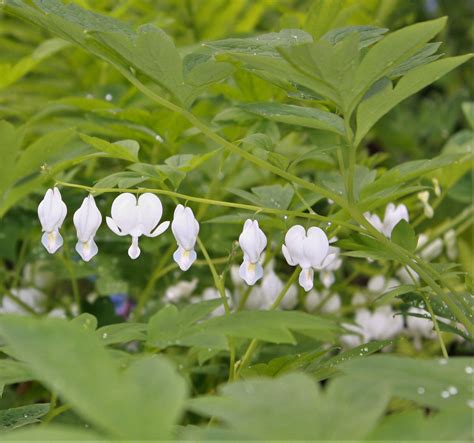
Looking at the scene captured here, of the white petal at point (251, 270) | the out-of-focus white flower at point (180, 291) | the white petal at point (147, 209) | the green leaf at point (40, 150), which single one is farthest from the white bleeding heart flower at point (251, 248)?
the out-of-focus white flower at point (180, 291)

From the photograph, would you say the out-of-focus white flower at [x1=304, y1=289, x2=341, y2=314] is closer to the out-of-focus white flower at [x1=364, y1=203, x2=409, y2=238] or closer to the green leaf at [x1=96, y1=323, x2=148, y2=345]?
the out-of-focus white flower at [x1=364, y1=203, x2=409, y2=238]

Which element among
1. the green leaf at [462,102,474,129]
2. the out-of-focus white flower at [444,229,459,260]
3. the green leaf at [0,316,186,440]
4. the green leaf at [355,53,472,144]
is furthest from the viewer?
the out-of-focus white flower at [444,229,459,260]

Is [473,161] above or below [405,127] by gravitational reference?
below

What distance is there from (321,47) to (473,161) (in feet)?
2.42

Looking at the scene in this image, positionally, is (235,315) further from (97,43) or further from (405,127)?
(405,127)

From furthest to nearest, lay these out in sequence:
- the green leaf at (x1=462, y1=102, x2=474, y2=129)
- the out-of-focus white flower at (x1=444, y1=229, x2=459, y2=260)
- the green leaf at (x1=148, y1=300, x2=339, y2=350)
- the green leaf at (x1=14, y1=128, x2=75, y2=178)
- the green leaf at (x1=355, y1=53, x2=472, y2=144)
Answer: the out-of-focus white flower at (x1=444, y1=229, x2=459, y2=260)
the green leaf at (x1=462, y1=102, x2=474, y2=129)
the green leaf at (x1=14, y1=128, x2=75, y2=178)
the green leaf at (x1=355, y1=53, x2=472, y2=144)
the green leaf at (x1=148, y1=300, x2=339, y2=350)

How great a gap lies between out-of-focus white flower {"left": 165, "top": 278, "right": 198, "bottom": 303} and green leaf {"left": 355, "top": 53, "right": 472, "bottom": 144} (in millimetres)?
707

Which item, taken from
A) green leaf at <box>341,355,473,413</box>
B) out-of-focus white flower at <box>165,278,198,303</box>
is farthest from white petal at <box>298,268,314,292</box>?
out-of-focus white flower at <box>165,278,198,303</box>

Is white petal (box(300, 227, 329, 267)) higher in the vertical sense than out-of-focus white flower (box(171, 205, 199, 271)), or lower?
lower

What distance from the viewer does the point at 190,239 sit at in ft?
2.92

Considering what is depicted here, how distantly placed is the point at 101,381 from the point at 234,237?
3.41 feet

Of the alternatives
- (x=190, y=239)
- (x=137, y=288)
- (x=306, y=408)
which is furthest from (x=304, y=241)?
(x=137, y=288)

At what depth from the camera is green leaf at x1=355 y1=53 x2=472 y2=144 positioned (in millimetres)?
747

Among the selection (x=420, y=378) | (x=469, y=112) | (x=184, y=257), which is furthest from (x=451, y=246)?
(x=420, y=378)
